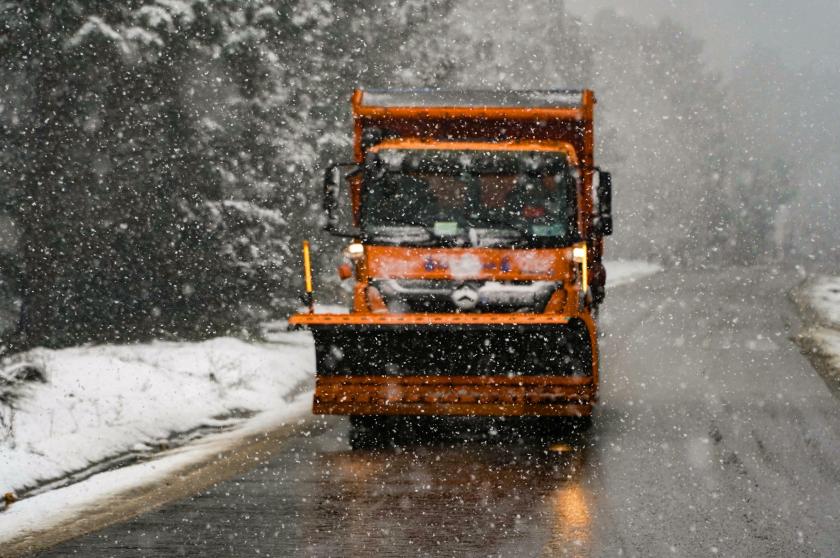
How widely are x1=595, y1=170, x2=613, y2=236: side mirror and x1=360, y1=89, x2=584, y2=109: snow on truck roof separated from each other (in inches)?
54.5

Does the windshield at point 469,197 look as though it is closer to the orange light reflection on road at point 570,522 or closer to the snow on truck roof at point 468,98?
the snow on truck roof at point 468,98

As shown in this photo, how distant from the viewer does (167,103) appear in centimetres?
1952

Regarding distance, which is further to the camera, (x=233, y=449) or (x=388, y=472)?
(x=233, y=449)

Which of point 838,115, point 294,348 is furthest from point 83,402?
point 838,115

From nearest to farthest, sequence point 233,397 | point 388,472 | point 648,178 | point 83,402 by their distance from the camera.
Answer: point 388,472 < point 83,402 < point 233,397 < point 648,178

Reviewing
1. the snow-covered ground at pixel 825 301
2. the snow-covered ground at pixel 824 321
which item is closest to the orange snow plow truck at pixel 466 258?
the snow-covered ground at pixel 824 321

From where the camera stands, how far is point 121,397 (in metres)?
11.6

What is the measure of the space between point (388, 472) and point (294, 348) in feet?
30.7

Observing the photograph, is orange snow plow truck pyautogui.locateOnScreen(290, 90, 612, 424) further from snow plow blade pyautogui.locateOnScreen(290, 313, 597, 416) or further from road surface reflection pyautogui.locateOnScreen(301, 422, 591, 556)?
road surface reflection pyautogui.locateOnScreen(301, 422, 591, 556)

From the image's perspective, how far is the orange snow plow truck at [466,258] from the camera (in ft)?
32.5

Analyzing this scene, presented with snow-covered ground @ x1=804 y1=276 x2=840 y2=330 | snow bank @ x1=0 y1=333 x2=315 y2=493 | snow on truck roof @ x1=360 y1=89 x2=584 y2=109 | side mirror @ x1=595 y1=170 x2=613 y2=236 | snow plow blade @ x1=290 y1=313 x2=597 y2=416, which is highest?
snow on truck roof @ x1=360 y1=89 x2=584 y2=109

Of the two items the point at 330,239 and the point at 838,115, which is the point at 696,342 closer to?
the point at 330,239

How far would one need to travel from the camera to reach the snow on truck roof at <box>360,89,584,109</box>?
1270 centimetres

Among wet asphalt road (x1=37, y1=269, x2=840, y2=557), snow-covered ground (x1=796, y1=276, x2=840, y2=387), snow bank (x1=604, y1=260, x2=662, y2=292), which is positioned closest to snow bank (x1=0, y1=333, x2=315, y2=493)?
wet asphalt road (x1=37, y1=269, x2=840, y2=557)
